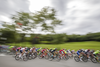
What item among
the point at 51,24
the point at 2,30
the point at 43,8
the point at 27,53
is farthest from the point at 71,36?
the point at 2,30

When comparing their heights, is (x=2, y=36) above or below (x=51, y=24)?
below

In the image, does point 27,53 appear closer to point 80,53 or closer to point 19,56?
point 19,56

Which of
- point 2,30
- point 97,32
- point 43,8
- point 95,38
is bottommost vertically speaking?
point 95,38

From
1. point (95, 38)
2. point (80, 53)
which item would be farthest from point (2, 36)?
point (95, 38)

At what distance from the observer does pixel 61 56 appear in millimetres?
5734

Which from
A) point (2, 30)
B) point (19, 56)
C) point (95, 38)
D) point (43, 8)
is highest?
point (43, 8)

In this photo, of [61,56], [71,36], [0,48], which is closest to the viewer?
[61,56]

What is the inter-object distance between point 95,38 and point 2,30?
60.2ft

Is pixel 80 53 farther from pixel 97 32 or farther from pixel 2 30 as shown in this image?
pixel 2 30

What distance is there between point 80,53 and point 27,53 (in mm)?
Result: 4951

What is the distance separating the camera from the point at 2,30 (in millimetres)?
12469

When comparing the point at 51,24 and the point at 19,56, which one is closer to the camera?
the point at 19,56

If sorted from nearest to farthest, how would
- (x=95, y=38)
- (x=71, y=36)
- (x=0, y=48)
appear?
(x=0, y=48), (x=95, y=38), (x=71, y=36)

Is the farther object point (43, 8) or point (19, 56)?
point (43, 8)
